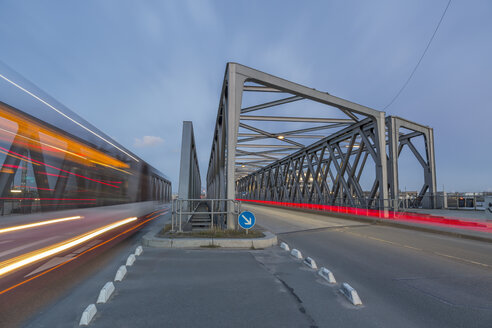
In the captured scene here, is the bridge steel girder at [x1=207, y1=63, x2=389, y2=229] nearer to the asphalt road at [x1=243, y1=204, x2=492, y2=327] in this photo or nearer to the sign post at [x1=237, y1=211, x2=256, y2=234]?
the sign post at [x1=237, y1=211, x2=256, y2=234]

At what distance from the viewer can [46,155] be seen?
8422mm

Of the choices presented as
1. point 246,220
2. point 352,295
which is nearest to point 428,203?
point 246,220

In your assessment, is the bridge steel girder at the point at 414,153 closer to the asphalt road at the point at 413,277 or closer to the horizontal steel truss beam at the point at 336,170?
the horizontal steel truss beam at the point at 336,170

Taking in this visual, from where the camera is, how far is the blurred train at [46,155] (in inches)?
268

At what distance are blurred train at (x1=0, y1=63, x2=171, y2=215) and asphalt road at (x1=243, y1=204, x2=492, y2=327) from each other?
26.5 ft

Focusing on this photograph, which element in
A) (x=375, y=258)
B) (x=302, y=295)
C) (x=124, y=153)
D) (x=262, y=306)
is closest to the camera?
(x=262, y=306)

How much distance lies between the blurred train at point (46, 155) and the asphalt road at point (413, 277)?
808 cm

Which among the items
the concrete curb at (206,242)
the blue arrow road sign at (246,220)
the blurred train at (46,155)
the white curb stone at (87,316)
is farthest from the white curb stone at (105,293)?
the blue arrow road sign at (246,220)

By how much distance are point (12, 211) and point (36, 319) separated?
5714 millimetres

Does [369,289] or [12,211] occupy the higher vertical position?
[12,211]

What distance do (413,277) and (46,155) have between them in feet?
35.2

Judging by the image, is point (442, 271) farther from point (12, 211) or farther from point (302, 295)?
point (12, 211)

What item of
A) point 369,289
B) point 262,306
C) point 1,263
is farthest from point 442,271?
point 1,263

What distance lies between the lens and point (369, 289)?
4809 millimetres
